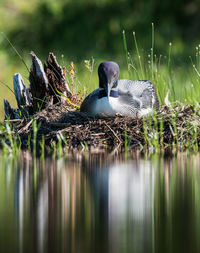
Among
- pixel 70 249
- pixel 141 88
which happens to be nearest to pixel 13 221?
pixel 70 249

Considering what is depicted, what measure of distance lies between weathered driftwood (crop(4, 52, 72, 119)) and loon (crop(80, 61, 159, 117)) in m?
0.77

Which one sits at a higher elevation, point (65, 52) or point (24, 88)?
point (65, 52)

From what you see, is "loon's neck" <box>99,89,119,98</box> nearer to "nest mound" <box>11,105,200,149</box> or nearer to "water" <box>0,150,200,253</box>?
"nest mound" <box>11,105,200,149</box>

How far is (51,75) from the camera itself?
7426 mm

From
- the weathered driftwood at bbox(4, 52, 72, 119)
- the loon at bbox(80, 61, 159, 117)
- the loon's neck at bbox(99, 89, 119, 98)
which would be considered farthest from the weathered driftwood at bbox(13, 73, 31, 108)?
the loon's neck at bbox(99, 89, 119, 98)

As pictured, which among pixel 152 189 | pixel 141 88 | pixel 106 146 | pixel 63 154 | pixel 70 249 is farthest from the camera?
pixel 141 88

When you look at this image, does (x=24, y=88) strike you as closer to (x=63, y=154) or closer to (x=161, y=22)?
(x=63, y=154)

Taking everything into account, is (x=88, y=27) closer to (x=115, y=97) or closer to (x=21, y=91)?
(x=21, y=91)

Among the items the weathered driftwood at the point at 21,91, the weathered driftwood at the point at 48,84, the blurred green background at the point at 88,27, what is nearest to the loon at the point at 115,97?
the weathered driftwood at the point at 48,84

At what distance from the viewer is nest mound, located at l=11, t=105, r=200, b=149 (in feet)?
20.8

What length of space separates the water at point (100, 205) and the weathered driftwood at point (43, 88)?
219cm

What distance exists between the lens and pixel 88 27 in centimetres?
1680

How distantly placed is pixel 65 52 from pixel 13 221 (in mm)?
13781

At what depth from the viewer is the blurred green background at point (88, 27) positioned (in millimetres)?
16500
